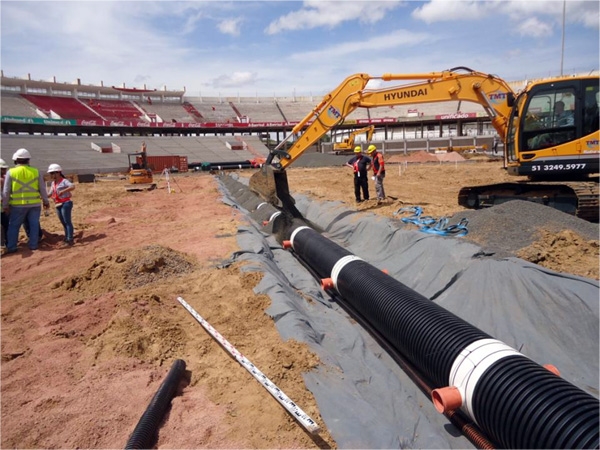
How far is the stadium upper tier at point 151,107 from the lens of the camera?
46828 millimetres

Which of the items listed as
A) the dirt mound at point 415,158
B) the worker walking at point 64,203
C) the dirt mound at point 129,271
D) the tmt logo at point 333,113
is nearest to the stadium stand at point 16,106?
the dirt mound at point 415,158

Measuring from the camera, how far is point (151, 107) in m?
57.1

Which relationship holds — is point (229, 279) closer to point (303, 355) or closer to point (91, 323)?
point (91, 323)

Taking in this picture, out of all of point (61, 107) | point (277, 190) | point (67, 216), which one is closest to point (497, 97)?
point (277, 190)

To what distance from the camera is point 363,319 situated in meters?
4.97

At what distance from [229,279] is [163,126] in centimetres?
5147

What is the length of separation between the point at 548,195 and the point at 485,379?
7.15 meters

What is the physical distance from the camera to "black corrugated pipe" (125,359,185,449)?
2.49m

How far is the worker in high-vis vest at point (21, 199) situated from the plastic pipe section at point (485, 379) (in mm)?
6720

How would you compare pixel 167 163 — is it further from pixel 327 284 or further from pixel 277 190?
pixel 327 284

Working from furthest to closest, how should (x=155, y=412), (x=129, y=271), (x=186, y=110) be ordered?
(x=186, y=110) → (x=129, y=271) → (x=155, y=412)

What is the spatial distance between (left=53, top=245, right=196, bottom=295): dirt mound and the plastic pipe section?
9.82 feet

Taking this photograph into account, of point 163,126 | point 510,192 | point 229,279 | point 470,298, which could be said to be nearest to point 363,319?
point 470,298

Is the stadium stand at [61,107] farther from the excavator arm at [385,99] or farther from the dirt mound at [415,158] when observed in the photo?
the excavator arm at [385,99]
